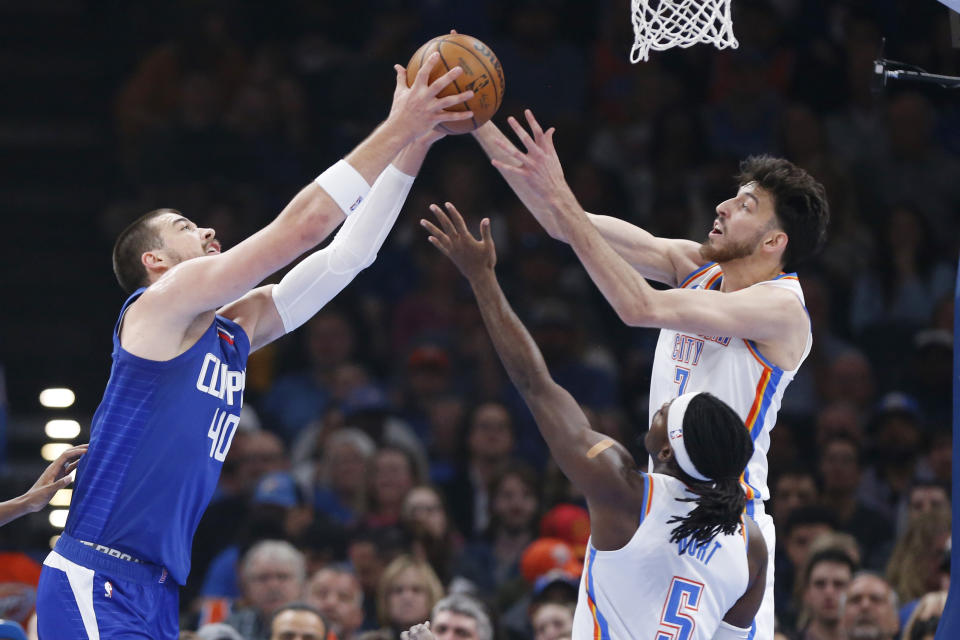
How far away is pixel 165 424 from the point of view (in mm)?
4844

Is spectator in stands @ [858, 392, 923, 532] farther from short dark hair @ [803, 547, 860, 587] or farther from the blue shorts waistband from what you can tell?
the blue shorts waistband

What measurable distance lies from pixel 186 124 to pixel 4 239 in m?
1.99

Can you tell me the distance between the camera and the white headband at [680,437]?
4770 millimetres

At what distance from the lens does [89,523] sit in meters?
4.81

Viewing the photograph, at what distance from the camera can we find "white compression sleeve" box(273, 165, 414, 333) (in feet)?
18.1

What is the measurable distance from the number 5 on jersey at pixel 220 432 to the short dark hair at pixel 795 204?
251 cm

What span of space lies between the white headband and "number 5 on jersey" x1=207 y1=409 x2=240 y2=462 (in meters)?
1.63

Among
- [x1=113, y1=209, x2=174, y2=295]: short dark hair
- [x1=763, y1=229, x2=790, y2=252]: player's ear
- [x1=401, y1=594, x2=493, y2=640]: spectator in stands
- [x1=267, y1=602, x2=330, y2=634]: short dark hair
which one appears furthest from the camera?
[x1=401, y1=594, x2=493, y2=640]: spectator in stands

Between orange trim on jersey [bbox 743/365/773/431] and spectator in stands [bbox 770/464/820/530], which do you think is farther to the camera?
spectator in stands [bbox 770/464/820/530]

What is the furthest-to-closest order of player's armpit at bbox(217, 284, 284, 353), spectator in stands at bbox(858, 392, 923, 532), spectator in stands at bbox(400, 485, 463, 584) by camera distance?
spectator in stands at bbox(858, 392, 923, 532) → spectator in stands at bbox(400, 485, 463, 584) → player's armpit at bbox(217, 284, 284, 353)

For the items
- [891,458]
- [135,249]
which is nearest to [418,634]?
[135,249]

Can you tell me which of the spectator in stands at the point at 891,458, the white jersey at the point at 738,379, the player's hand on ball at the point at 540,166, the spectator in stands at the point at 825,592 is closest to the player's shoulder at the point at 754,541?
the white jersey at the point at 738,379

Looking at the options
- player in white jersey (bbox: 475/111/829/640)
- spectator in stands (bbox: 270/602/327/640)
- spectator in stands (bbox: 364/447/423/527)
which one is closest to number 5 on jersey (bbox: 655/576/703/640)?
player in white jersey (bbox: 475/111/829/640)

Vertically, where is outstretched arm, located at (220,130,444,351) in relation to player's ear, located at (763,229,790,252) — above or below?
below
